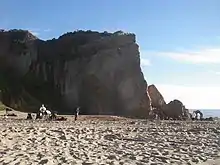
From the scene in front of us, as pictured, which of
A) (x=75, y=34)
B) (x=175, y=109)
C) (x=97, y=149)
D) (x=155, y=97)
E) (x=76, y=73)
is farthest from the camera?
(x=155, y=97)

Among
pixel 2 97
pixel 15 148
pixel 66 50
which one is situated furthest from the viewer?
pixel 66 50

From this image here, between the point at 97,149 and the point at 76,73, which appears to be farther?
the point at 76,73

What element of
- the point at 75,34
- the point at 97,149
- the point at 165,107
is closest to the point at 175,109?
the point at 165,107

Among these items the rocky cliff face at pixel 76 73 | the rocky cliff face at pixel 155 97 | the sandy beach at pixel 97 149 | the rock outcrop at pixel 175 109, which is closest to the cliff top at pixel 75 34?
the rocky cliff face at pixel 76 73

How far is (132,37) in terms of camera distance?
60500 millimetres

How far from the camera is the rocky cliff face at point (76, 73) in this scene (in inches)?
2281

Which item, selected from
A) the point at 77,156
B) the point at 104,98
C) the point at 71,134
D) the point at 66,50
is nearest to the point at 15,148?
the point at 77,156

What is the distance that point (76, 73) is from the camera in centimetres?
6022

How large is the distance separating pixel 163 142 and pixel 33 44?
169 feet

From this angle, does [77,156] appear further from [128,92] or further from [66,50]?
[66,50]

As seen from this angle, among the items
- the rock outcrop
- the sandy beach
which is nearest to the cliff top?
the rock outcrop

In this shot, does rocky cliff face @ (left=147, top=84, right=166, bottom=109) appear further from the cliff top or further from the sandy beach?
the sandy beach

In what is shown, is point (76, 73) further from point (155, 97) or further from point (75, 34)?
point (155, 97)

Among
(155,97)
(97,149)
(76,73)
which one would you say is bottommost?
(97,149)
